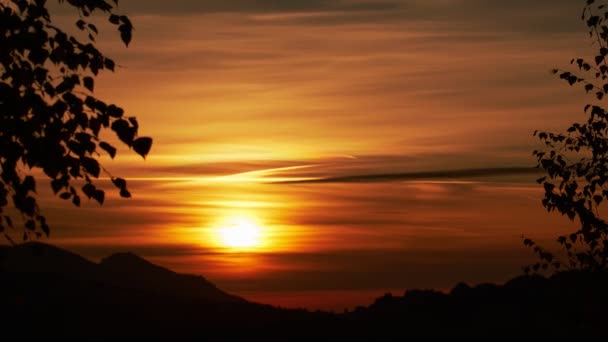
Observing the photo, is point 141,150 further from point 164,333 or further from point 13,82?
point 164,333

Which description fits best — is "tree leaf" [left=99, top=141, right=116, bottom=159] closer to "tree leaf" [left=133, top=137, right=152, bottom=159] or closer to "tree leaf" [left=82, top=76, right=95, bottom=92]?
"tree leaf" [left=133, top=137, right=152, bottom=159]

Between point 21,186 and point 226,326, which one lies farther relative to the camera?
point 226,326

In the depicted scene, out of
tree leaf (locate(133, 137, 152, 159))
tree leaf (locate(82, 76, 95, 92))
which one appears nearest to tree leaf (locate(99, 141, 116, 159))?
tree leaf (locate(133, 137, 152, 159))

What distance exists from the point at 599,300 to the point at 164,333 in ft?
446

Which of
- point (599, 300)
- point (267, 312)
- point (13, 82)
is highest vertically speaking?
point (267, 312)

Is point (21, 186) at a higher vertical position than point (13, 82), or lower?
→ lower

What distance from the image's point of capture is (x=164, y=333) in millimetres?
160250

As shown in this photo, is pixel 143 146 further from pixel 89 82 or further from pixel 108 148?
pixel 89 82

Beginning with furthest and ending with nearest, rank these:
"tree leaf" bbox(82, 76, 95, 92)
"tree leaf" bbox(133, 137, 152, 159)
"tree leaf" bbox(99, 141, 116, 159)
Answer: "tree leaf" bbox(82, 76, 95, 92) → "tree leaf" bbox(99, 141, 116, 159) → "tree leaf" bbox(133, 137, 152, 159)

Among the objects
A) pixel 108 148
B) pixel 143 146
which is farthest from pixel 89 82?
pixel 143 146

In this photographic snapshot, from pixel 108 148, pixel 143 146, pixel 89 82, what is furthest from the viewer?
pixel 89 82

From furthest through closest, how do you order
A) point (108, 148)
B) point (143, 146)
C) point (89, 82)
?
point (89, 82) → point (108, 148) → point (143, 146)

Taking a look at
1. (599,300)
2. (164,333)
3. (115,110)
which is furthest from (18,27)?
(164,333)

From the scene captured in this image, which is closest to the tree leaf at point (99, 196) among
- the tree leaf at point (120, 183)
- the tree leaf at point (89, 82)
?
the tree leaf at point (120, 183)
